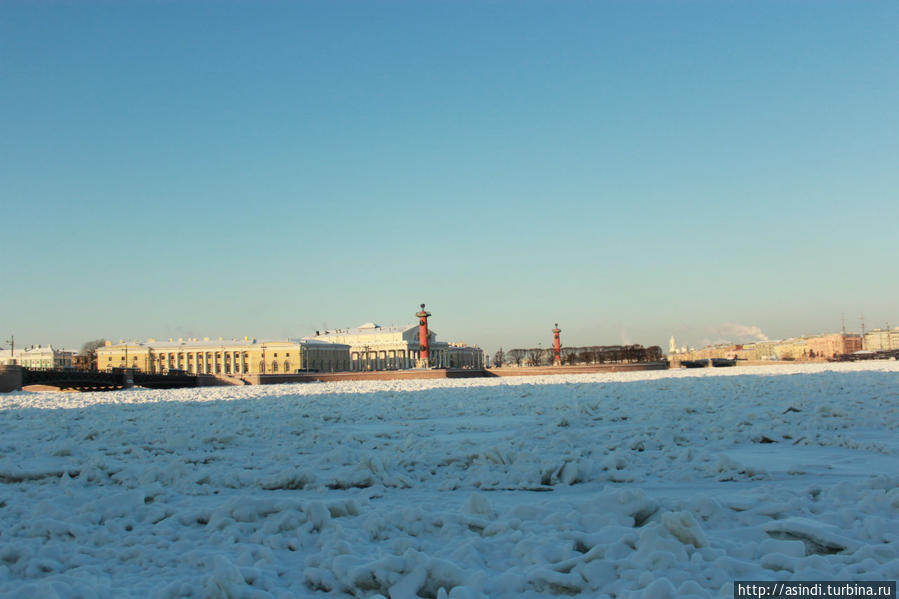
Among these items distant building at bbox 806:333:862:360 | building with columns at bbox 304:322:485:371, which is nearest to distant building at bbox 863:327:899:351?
distant building at bbox 806:333:862:360

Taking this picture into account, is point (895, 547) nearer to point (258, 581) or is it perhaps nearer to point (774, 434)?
point (258, 581)

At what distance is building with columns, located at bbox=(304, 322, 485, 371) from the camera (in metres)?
112

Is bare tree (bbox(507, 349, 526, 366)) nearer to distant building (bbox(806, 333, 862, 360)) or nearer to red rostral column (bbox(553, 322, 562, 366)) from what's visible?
red rostral column (bbox(553, 322, 562, 366))

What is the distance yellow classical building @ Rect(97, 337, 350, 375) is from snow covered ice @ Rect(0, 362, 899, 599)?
9594 cm

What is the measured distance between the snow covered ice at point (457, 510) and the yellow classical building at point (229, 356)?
95942mm

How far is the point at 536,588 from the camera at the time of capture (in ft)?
11.4

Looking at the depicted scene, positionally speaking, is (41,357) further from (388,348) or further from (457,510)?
(457,510)

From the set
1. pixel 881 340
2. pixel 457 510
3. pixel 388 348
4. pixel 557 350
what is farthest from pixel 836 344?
pixel 457 510

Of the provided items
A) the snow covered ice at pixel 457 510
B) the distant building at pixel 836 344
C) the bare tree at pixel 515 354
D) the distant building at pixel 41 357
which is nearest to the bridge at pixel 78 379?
the bare tree at pixel 515 354

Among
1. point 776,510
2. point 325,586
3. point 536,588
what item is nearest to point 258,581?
point 325,586

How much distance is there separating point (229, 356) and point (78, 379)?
63.9 metres

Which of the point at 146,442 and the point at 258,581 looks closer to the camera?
the point at 258,581

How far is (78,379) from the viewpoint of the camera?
44.7 m

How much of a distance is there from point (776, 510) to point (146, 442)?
7.88 meters
